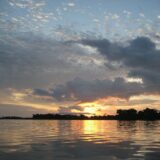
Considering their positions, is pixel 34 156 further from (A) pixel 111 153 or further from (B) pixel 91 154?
(A) pixel 111 153

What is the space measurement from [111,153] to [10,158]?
9876mm

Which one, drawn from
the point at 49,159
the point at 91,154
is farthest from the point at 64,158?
the point at 91,154

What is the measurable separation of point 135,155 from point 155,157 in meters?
2.00

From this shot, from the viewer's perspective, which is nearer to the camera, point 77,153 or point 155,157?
point 155,157

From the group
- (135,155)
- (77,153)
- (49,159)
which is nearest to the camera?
(49,159)

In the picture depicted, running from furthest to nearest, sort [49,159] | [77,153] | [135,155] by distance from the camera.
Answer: [77,153]
[135,155]
[49,159]

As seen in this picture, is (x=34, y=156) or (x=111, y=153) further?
(x=111, y=153)

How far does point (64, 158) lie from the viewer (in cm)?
2861

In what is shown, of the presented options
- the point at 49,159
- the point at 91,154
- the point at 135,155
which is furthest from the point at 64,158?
the point at 135,155

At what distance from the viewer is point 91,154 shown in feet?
104

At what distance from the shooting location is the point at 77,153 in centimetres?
3244

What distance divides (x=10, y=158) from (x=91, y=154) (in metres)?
7.91

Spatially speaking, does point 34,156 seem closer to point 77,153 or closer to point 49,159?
point 49,159

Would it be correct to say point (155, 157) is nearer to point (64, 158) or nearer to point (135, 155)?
point (135, 155)
